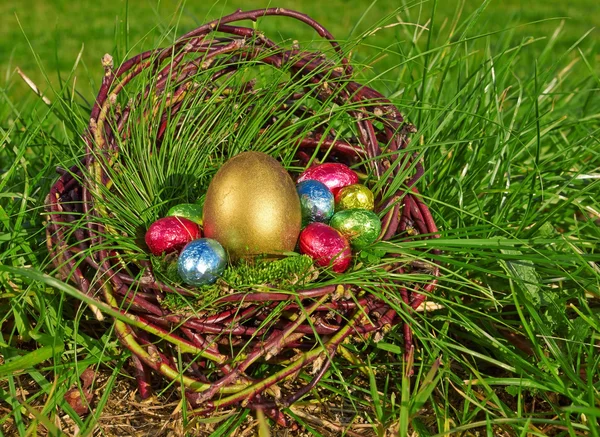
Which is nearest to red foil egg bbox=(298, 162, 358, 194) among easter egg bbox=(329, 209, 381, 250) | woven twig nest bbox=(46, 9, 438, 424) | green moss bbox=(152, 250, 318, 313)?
woven twig nest bbox=(46, 9, 438, 424)

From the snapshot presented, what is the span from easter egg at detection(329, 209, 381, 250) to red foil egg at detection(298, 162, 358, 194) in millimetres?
212

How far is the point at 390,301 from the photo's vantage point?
1527 millimetres

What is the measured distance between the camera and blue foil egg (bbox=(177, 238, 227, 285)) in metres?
1.47

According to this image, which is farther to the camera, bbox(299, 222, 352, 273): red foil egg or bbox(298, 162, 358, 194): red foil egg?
bbox(298, 162, 358, 194): red foil egg

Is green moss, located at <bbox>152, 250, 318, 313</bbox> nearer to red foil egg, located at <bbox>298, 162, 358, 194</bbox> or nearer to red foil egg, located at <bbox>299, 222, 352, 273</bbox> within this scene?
red foil egg, located at <bbox>299, 222, 352, 273</bbox>

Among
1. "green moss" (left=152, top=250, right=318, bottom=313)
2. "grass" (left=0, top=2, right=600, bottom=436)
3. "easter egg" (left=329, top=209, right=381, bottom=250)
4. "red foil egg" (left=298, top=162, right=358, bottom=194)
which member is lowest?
"grass" (left=0, top=2, right=600, bottom=436)

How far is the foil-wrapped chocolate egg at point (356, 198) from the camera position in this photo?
1758 millimetres

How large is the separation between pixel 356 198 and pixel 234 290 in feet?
1.47

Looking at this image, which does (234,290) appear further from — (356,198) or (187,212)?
(356,198)

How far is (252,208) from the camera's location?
5.14 feet

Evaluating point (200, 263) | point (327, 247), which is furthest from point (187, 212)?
point (327, 247)

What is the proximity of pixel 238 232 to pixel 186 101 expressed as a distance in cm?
49

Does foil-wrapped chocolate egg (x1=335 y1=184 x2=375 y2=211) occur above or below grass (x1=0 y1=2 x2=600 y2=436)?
above

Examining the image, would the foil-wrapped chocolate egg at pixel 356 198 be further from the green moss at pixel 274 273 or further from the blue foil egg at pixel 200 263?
the blue foil egg at pixel 200 263
